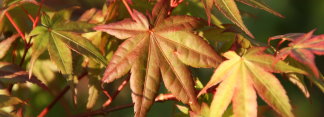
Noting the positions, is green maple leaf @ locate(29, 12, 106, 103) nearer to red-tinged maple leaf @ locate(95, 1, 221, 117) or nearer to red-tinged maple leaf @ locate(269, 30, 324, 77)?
red-tinged maple leaf @ locate(95, 1, 221, 117)

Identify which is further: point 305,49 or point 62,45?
point 62,45

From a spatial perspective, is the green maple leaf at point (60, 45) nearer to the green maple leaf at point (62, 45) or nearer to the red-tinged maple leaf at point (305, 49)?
the green maple leaf at point (62, 45)

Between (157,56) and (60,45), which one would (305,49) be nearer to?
(157,56)

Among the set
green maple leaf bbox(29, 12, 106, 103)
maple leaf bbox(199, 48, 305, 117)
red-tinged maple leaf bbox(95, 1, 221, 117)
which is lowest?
maple leaf bbox(199, 48, 305, 117)

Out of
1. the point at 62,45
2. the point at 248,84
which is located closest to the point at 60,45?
the point at 62,45

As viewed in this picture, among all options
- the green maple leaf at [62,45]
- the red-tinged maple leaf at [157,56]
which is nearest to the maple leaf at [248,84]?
the red-tinged maple leaf at [157,56]

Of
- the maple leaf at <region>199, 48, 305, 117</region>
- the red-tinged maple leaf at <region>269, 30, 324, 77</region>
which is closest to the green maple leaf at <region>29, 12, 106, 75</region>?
the maple leaf at <region>199, 48, 305, 117</region>
